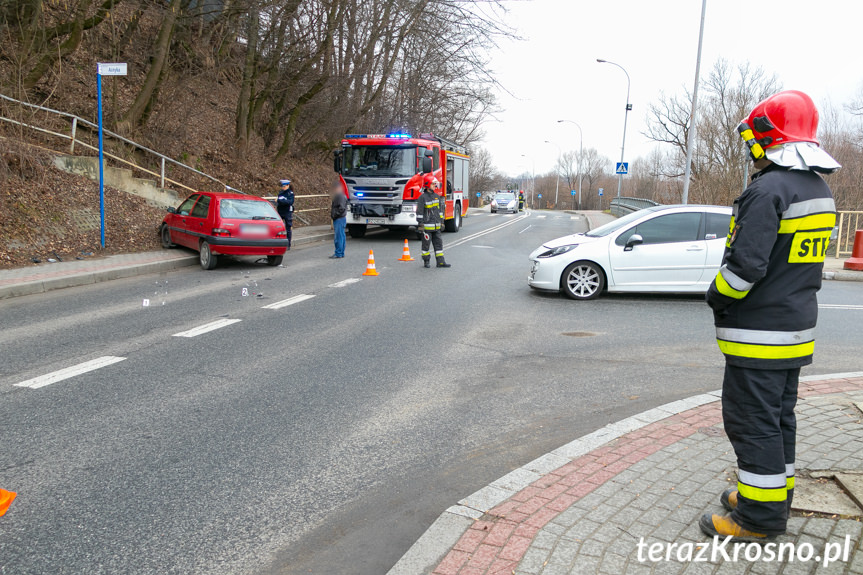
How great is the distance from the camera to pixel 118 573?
303 cm

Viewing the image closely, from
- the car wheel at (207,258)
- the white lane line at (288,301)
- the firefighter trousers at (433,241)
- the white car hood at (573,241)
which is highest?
the white car hood at (573,241)

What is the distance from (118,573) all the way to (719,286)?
3185 mm

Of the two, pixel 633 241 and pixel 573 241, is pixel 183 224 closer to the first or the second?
pixel 573 241

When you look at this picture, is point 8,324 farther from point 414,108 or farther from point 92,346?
point 414,108

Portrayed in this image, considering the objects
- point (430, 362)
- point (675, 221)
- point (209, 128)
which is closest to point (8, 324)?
point (430, 362)

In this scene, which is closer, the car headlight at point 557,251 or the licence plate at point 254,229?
the car headlight at point 557,251

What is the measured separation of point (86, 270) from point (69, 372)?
6883 mm

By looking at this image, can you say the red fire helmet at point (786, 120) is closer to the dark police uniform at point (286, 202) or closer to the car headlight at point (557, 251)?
the car headlight at point (557, 251)

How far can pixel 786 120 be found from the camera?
3012mm

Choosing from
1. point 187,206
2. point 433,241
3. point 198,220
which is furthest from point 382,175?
point 198,220

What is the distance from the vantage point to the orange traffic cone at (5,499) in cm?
355

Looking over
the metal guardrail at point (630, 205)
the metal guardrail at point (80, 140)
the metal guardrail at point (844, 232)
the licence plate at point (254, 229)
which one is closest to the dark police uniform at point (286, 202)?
the licence plate at point (254, 229)

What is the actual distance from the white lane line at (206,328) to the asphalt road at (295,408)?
196 millimetres

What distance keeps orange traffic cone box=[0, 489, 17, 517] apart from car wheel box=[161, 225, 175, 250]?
1300 centimetres
